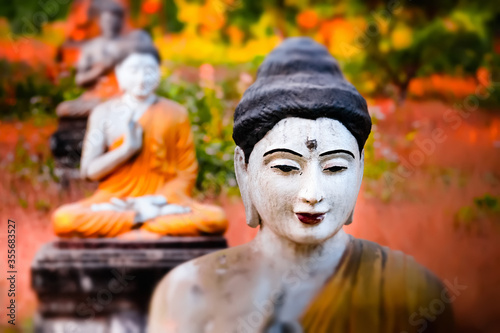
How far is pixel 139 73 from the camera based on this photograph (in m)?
4.10

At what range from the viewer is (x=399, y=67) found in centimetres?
530

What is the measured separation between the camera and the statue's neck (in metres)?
1.97

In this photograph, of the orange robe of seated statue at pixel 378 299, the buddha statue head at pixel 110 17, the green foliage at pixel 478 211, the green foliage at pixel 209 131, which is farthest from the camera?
the buddha statue head at pixel 110 17

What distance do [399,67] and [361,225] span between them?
Result: 5.72 ft

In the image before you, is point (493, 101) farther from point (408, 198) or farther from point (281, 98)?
point (281, 98)

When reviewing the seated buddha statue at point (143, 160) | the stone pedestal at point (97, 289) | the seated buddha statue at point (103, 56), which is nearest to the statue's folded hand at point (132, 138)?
the seated buddha statue at point (143, 160)

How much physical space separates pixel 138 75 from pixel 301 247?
254 cm

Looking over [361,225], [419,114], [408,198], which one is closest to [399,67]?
[419,114]

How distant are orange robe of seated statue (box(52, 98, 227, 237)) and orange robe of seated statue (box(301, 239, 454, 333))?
6.20 ft

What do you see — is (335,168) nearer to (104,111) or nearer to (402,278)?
(402,278)

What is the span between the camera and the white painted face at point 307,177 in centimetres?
179

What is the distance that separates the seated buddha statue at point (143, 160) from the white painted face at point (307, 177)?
6.55 feet

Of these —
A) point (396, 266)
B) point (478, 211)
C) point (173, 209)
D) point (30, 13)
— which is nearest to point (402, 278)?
point (396, 266)

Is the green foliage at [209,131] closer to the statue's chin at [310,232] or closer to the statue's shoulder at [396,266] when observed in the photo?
the statue's shoulder at [396,266]
